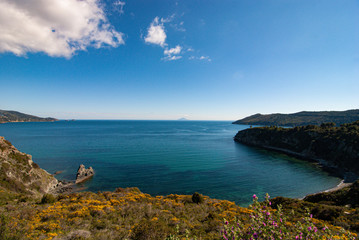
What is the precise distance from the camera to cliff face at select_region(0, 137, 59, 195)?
89.9 feet

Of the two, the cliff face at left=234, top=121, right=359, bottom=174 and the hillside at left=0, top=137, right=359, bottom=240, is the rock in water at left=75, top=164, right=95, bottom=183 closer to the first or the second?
the hillside at left=0, top=137, right=359, bottom=240

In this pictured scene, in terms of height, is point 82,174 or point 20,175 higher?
point 20,175

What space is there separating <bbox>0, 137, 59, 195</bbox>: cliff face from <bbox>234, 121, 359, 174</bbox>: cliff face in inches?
3249

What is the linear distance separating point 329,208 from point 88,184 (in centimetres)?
4180

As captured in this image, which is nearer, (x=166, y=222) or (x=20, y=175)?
(x=166, y=222)

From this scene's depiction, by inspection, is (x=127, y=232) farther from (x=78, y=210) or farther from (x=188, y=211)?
(x=188, y=211)

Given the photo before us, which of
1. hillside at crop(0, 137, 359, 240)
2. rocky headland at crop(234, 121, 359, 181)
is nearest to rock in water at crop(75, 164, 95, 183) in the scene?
hillside at crop(0, 137, 359, 240)

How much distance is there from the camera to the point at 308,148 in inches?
2773

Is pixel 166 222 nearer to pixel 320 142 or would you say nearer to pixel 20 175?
pixel 20 175

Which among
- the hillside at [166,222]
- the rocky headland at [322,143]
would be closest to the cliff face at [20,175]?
the hillside at [166,222]

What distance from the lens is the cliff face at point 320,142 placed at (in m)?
53.2

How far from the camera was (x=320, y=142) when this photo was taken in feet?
224

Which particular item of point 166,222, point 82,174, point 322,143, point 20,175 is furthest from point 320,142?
point 20,175

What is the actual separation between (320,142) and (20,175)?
102 metres
